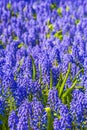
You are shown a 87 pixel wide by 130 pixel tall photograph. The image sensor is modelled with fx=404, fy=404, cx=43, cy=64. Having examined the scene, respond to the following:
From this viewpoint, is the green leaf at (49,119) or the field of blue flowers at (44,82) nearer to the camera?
the field of blue flowers at (44,82)

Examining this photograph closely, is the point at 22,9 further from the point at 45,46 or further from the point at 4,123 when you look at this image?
the point at 4,123

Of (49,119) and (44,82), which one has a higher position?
(44,82)

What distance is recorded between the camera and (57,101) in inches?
188

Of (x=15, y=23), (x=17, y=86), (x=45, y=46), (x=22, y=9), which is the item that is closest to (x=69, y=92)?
(x=17, y=86)

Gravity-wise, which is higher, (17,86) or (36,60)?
(36,60)

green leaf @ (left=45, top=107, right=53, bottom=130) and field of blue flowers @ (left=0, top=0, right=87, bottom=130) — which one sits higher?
field of blue flowers @ (left=0, top=0, right=87, bottom=130)

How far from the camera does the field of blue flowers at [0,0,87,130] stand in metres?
4.45

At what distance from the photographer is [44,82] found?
226 inches

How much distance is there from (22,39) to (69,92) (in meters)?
3.68

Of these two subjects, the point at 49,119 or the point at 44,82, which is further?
the point at 44,82

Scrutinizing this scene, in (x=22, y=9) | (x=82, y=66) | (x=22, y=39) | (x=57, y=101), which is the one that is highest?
(x=22, y=9)

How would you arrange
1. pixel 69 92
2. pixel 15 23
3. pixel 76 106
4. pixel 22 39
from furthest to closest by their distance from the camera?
pixel 15 23
pixel 22 39
pixel 69 92
pixel 76 106

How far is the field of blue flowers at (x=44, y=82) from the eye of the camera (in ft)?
14.6

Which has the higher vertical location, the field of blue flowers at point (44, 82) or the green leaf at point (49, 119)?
the field of blue flowers at point (44, 82)
